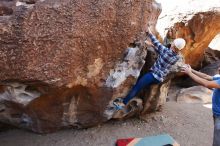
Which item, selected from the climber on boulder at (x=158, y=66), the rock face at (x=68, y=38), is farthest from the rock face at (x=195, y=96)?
the rock face at (x=68, y=38)

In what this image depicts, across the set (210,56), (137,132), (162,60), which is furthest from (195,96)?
(162,60)

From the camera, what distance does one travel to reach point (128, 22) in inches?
171

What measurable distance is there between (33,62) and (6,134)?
5.30 ft

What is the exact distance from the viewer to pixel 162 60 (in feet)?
14.8

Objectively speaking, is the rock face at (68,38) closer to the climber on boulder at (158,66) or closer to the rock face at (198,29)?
the climber on boulder at (158,66)

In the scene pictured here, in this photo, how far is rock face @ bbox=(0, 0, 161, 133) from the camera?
3719 mm

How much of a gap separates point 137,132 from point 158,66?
3.53 feet

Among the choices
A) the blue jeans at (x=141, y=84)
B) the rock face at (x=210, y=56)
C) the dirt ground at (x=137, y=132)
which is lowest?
the dirt ground at (x=137, y=132)

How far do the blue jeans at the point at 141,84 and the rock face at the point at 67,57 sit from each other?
0.38 ft

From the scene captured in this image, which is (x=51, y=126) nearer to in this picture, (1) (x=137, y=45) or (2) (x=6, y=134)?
(2) (x=6, y=134)

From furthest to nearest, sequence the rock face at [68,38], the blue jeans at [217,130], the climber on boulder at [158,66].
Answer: the climber on boulder at [158,66]
the blue jeans at [217,130]
the rock face at [68,38]

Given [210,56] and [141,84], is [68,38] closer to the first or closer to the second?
[141,84]

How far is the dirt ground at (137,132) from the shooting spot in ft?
15.5

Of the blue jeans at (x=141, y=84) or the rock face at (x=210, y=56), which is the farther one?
the rock face at (x=210, y=56)
